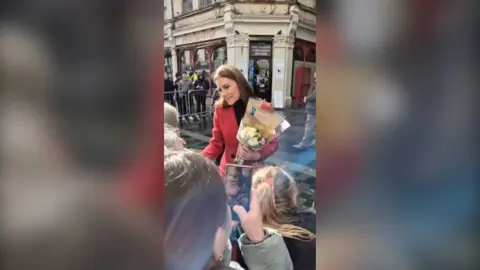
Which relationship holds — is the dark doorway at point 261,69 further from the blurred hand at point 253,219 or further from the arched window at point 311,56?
the blurred hand at point 253,219

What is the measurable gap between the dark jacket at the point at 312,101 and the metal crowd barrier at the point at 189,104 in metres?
0.24

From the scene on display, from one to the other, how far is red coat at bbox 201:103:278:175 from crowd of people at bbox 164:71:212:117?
42 millimetres

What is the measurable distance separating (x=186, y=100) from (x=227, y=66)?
0.13 m

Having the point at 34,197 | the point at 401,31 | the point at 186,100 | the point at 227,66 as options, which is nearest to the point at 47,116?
the point at 34,197

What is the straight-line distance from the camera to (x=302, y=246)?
103cm

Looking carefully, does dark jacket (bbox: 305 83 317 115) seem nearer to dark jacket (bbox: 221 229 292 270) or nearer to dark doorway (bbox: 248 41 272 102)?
dark doorway (bbox: 248 41 272 102)

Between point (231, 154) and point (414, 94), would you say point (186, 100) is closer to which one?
point (231, 154)

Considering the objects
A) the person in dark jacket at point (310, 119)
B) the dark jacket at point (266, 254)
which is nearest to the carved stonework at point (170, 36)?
the person in dark jacket at point (310, 119)

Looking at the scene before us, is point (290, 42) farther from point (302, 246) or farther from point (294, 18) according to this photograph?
point (302, 246)

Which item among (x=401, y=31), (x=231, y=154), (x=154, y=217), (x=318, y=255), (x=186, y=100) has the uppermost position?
(x=401, y=31)

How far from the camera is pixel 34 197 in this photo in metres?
0.93

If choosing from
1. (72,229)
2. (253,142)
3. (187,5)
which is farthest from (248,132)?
(72,229)

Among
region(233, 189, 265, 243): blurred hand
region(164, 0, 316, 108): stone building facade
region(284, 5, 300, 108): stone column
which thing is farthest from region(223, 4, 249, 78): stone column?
region(233, 189, 265, 243): blurred hand

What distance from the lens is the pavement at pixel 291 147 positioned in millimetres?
990
